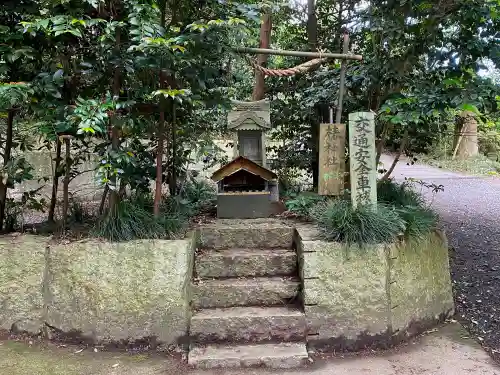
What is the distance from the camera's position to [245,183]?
430cm

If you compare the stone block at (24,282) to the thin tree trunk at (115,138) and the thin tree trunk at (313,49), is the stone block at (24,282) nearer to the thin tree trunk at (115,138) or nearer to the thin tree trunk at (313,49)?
the thin tree trunk at (115,138)

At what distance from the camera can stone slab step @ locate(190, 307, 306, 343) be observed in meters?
3.04

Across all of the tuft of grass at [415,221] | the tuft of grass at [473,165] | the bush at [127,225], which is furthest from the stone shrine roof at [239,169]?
the tuft of grass at [473,165]

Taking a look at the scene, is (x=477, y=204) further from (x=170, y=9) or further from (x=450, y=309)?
(x=170, y=9)

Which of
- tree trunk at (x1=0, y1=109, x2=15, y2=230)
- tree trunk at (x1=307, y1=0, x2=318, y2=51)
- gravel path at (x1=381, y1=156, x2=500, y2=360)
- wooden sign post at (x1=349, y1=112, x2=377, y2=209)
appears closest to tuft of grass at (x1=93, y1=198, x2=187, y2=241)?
tree trunk at (x1=0, y1=109, x2=15, y2=230)

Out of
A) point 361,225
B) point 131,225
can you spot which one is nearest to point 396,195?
point 361,225

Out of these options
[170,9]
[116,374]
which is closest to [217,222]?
[116,374]

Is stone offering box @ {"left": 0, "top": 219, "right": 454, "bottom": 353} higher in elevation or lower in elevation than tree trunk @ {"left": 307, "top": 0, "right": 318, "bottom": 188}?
lower

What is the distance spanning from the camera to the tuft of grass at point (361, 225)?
3.19 metres

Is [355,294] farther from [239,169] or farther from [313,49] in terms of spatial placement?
[313,49]

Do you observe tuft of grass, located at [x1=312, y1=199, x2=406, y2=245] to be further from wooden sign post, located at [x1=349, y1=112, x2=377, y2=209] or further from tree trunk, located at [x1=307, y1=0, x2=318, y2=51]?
tree trunk, located at [x1=307, y1=0, x2=318, y2=51]

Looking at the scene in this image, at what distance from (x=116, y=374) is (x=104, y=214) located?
3.90 ft

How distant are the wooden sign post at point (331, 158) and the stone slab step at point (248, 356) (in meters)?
A: 1.38

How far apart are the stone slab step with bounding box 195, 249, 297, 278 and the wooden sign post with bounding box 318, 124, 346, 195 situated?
2.22ft
